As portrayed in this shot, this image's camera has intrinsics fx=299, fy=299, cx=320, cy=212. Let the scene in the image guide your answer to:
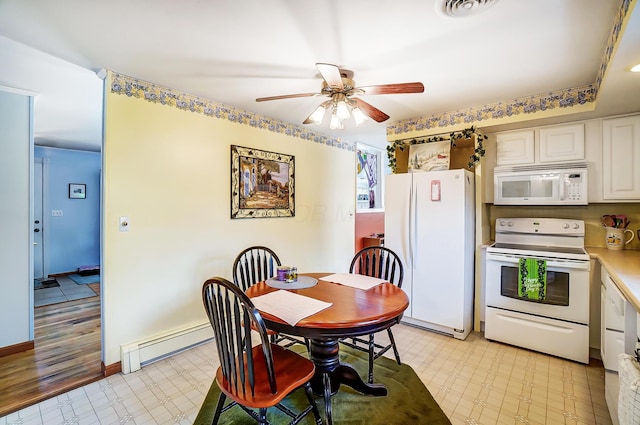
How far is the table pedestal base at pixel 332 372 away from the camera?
1.93m

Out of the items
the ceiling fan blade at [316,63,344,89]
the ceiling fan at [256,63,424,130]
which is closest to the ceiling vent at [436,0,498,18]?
the ceiling fan at [256,63,424,130]

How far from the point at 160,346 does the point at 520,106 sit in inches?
154

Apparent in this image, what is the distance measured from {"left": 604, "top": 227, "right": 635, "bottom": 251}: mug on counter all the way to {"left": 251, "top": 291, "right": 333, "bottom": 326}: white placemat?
2.76 metres

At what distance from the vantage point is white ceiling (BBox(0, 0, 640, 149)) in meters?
1.58

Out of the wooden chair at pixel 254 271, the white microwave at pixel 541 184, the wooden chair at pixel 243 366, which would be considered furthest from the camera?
the white microwave at pixel 541 184

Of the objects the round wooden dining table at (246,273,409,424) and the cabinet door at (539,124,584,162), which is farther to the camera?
the cabinet door at (539,124,584,162)

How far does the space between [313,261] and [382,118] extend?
7.67 ft

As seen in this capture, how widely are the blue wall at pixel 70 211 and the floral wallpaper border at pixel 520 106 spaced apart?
226 inches

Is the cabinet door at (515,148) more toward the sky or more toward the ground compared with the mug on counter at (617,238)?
more toward the sky

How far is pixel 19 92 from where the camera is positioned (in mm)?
2688

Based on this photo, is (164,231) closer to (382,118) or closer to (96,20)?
(96,20)

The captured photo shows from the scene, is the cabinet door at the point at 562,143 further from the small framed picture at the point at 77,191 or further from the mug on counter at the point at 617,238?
the small framed picture at the point at 77,191

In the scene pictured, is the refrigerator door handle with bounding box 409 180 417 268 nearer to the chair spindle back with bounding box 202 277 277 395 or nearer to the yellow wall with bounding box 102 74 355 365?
the yellow wall with bounding box 102 74 355 365

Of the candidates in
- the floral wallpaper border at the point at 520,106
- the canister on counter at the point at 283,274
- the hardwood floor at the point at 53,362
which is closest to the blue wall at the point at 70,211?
the hardwood floor at the point at 53,362
